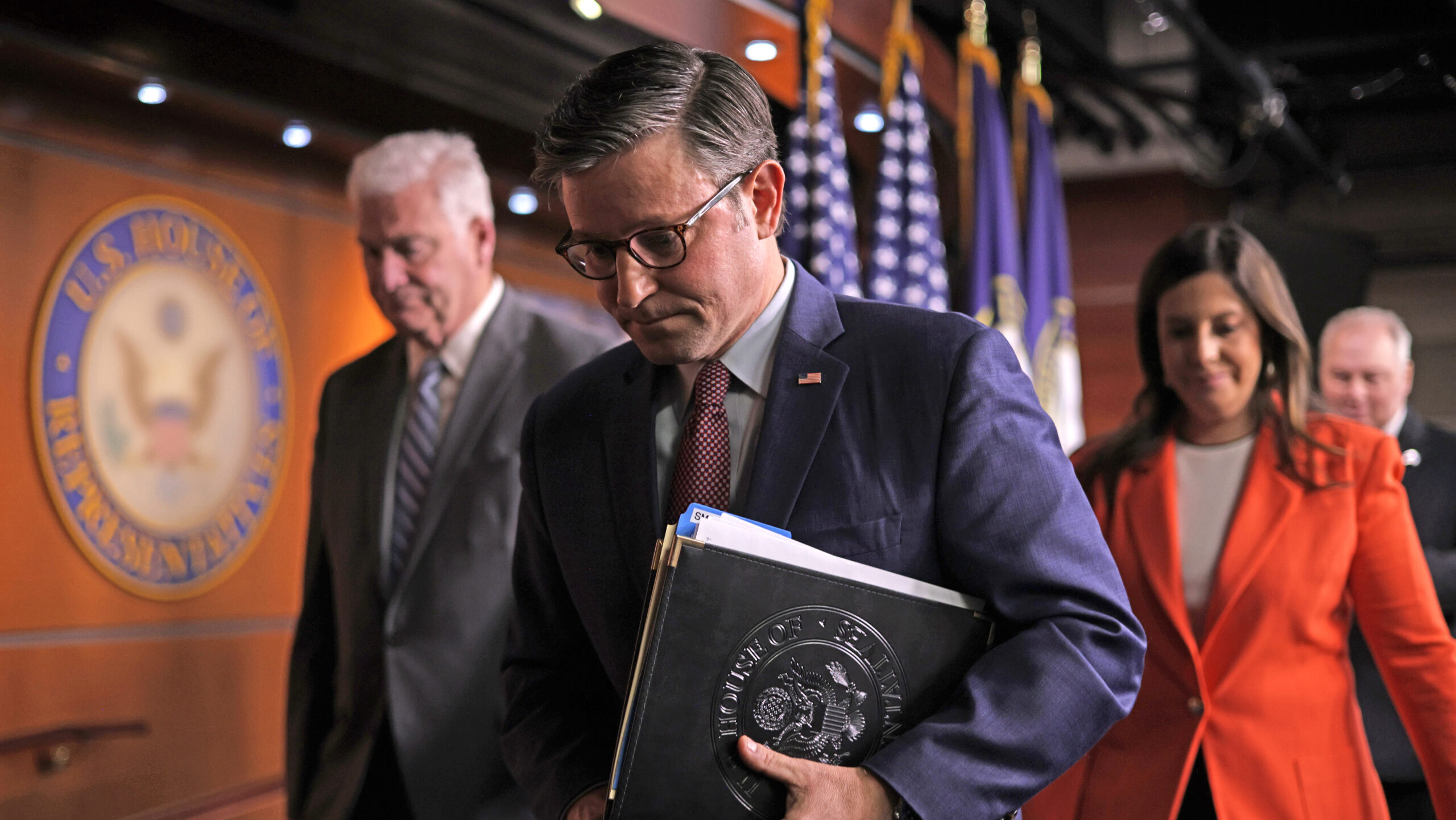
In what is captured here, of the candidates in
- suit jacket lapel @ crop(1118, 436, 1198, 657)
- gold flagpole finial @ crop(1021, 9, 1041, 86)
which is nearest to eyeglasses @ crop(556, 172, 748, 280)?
suit jacket lapel @ crop(1118, 436, 1198, 657)

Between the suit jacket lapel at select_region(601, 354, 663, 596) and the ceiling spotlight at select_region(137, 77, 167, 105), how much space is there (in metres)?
2.79

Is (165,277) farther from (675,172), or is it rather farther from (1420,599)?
(1420,599)

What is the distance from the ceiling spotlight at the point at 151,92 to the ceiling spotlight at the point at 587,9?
1285 millimetres

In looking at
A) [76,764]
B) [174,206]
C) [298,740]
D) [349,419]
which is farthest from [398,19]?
[76,764]

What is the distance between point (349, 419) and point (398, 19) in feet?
5.06

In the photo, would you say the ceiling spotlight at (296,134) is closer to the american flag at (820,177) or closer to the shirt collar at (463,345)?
the american flag at (820,177)

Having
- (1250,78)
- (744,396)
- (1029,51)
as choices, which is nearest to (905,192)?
(1029,51)

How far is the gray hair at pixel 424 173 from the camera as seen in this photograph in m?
2.78

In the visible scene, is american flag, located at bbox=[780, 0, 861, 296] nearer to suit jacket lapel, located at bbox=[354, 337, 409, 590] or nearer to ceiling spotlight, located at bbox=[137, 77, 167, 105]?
suit jacket lapel, located at bbox=[354, 337, 409, 590]

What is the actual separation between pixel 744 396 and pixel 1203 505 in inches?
50.1

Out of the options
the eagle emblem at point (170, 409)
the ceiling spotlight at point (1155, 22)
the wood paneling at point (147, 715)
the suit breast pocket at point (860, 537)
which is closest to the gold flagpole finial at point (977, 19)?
the ceiling spotlight at point (1155, 22)

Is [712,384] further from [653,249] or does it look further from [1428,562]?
[1428,562]

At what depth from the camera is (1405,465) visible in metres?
3.57

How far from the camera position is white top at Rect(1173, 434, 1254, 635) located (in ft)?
7.75
